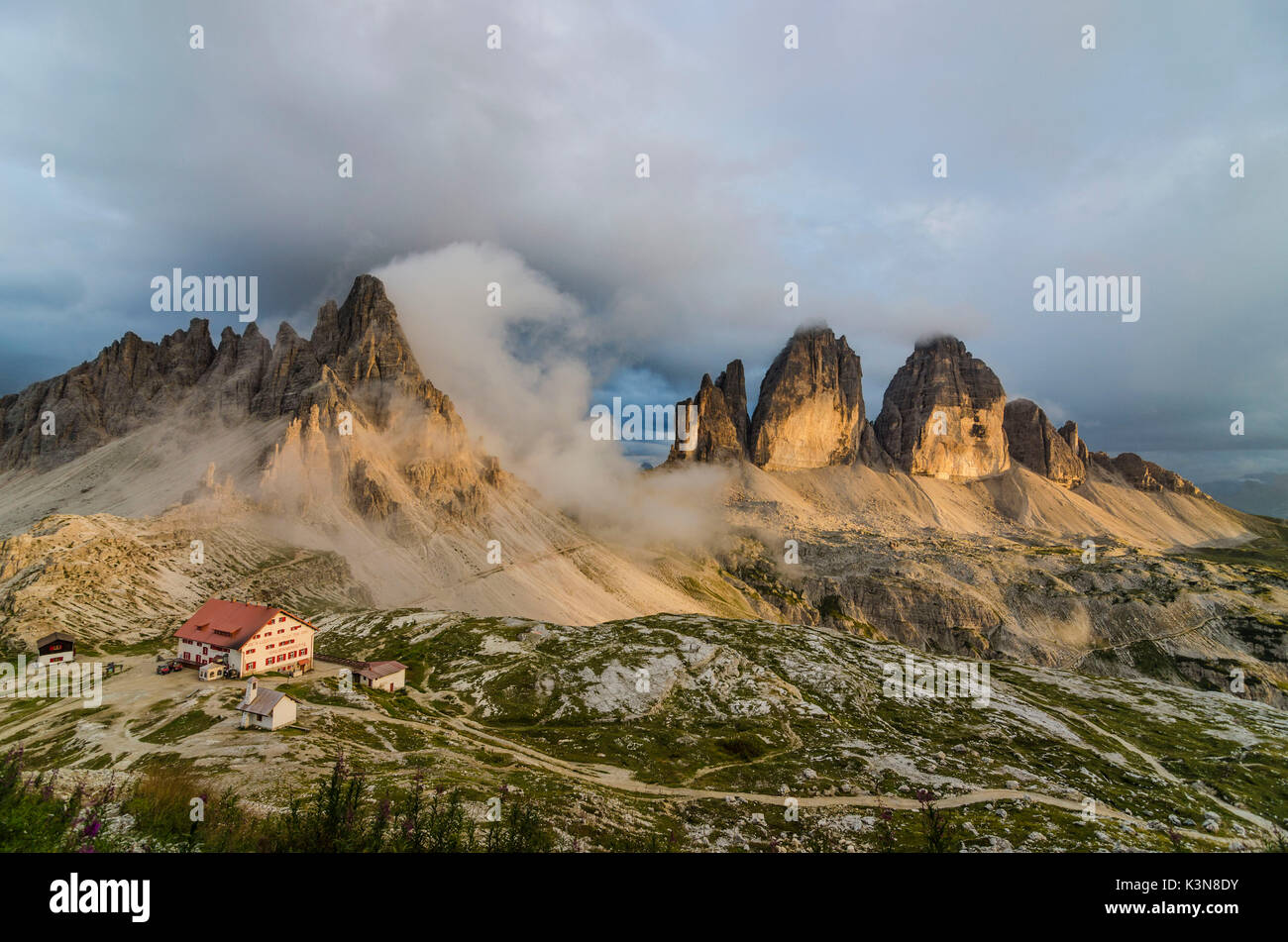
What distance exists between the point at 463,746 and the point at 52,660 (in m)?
83.1

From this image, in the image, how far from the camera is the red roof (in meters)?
78.6

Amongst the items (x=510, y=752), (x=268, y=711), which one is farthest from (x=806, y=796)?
(x=268, y=711)

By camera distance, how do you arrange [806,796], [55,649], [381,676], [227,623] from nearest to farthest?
[806,796] < [381,676] < [227,623] < [55,649]

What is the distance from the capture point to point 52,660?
304 feet

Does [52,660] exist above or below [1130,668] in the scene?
above

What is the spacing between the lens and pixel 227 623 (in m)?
80.8

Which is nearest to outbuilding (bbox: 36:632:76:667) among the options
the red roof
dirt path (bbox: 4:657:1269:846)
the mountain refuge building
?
→ dirt path (bbox: 4:657:1269:846)

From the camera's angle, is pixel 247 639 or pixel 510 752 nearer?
pixel 510 752

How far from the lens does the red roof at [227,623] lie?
3095 inches

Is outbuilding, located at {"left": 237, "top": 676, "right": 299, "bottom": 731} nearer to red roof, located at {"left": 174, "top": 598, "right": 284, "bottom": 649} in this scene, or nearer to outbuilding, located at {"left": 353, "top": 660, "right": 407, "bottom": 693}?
outbuilding, located at {"left": 353, "top": 660, "right": 407, "bottom": 693}

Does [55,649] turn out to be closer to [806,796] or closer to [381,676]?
[381,676]

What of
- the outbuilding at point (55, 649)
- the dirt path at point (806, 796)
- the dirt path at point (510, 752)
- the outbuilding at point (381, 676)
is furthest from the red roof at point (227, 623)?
the dirt path at point (806, 796)
